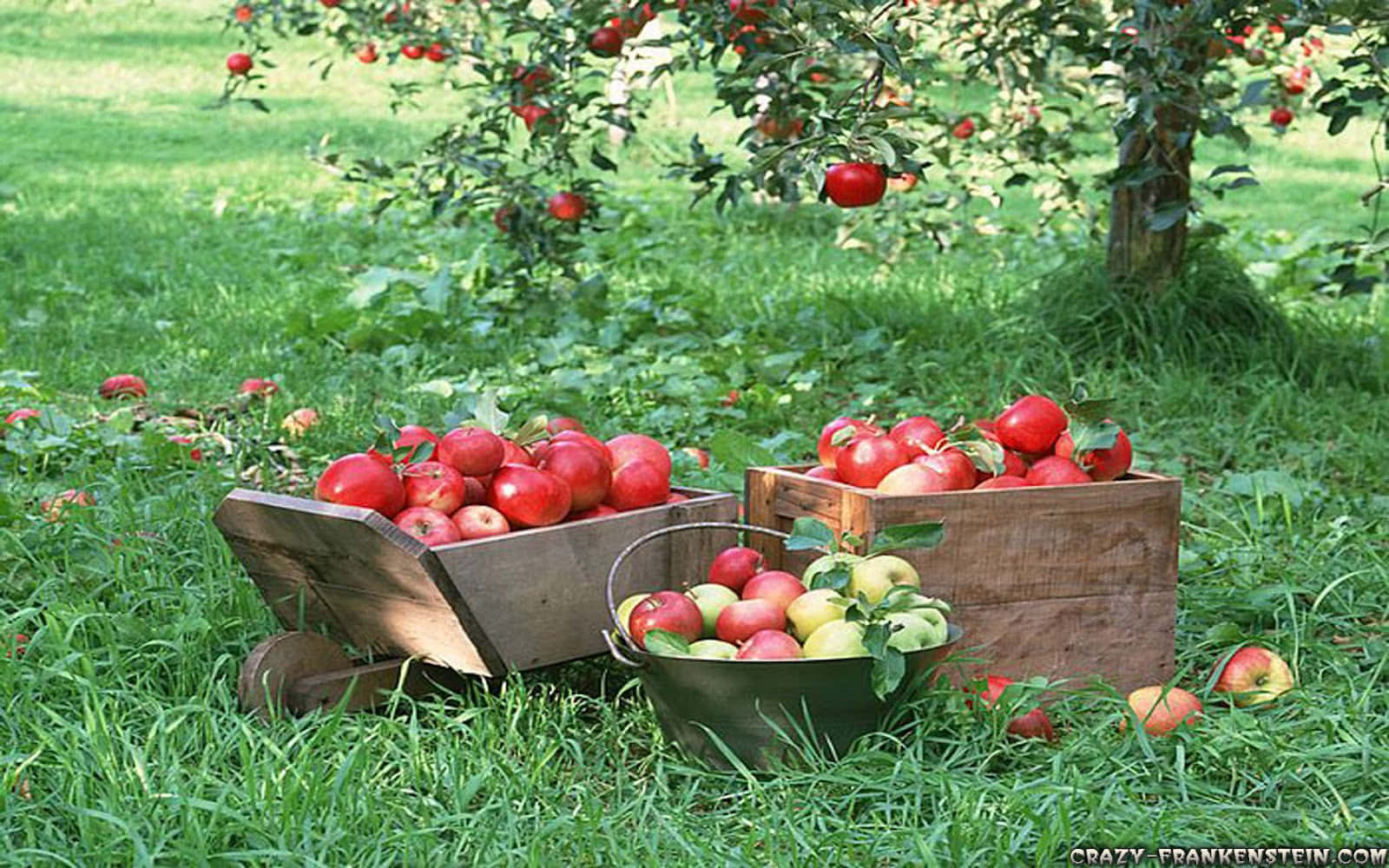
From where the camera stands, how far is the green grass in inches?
82.5

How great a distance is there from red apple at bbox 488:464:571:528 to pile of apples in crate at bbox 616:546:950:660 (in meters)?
0.21

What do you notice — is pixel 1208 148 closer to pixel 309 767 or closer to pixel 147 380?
pixel 147 380

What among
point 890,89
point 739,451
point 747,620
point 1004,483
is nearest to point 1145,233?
point 890,89

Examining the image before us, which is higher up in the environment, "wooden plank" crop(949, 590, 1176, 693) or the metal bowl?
the metal bowl

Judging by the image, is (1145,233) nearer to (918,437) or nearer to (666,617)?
(918,437)

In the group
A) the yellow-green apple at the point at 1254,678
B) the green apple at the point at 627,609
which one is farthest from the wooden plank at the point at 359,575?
the yellow-green apple at the point at 1254,678

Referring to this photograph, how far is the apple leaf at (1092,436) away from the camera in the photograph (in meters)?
2.74

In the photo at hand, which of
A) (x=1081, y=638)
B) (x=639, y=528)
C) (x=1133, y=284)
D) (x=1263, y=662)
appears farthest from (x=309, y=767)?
(x=1133, y=284)

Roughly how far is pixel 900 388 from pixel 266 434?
201 cm

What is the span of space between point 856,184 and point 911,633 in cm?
90

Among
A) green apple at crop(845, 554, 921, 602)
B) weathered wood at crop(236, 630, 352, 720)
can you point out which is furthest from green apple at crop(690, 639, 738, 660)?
weathered wood at crop(236, 630, 352, 720)

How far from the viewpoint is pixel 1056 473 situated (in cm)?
276

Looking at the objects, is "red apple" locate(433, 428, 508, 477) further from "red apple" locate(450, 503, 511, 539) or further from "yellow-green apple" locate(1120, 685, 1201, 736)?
"yellow-green apple" locate(1120, 685, 1201, 736)

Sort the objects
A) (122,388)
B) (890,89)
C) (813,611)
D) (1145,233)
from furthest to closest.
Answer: (890,89) < (1145,233) < (122,388) < (813,611)
